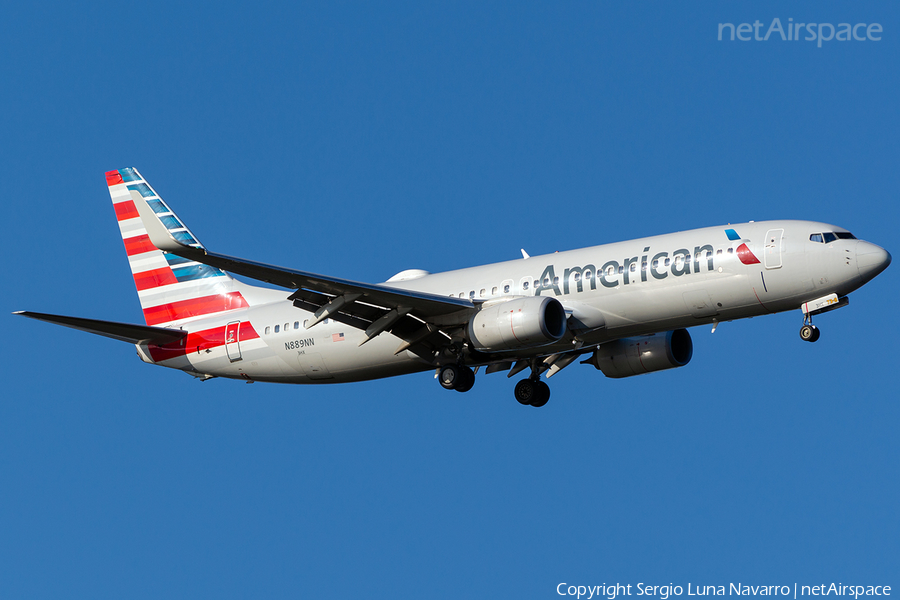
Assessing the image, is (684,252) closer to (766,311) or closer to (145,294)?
(766,311)

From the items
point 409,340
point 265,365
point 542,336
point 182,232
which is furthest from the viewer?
point 182,232

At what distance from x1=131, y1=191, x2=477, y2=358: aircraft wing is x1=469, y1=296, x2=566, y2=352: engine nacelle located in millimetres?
1522

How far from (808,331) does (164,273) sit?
989 inches

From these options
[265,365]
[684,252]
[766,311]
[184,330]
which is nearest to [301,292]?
[265,365]

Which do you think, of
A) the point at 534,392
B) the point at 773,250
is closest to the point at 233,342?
the point at 534,392

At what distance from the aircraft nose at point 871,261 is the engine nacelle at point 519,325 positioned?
8867mm

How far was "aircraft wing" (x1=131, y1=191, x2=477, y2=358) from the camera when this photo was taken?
30.5 m

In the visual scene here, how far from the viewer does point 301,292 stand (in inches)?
1278

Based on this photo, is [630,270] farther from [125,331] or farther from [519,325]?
[125,331]

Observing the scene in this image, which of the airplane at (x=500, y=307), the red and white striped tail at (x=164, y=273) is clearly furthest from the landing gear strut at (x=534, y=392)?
the red and white striped tail at (x=164, y=273)

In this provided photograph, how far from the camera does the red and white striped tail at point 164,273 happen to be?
41.1m

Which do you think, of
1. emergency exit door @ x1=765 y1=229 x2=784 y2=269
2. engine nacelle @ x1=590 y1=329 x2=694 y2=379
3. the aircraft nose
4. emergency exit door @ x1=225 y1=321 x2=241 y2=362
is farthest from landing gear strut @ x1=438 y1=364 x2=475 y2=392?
the aircraft nose

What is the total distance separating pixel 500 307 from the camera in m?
32.8

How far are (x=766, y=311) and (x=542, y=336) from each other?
6976 millimetres
